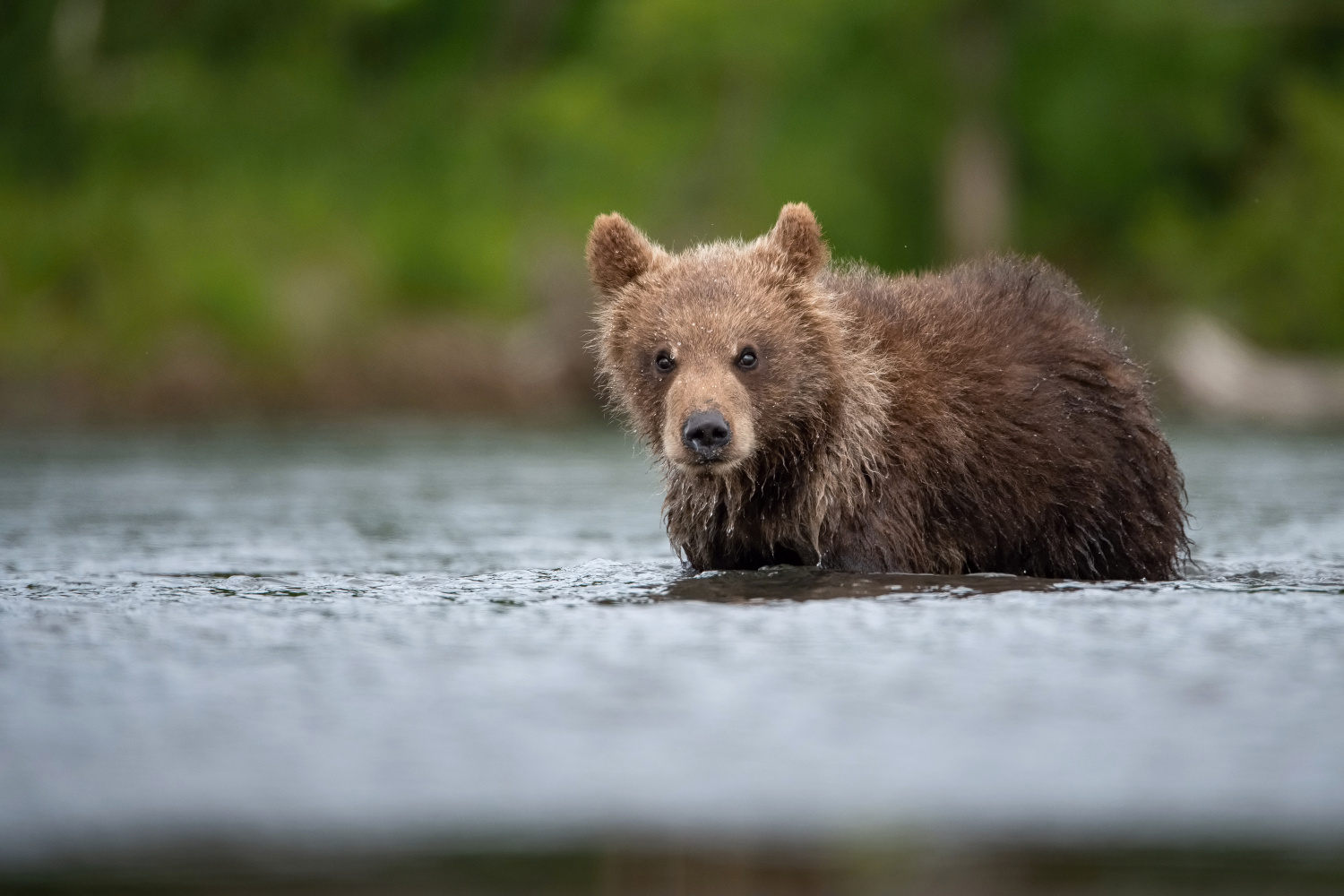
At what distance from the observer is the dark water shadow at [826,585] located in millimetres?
6461

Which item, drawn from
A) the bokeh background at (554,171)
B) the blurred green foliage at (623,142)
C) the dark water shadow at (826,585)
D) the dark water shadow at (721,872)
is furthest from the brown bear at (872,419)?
the blurred green foliage at (623,142)

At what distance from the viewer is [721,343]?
23.2 feet

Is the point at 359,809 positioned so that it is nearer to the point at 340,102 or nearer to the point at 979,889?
the point at 979,889

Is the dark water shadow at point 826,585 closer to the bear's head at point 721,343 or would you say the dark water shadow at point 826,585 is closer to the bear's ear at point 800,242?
the bear's head at point 721,343

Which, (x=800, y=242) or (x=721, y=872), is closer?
(x=721, y=872)

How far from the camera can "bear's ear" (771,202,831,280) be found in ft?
24.7

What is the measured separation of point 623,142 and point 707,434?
70.1 feet

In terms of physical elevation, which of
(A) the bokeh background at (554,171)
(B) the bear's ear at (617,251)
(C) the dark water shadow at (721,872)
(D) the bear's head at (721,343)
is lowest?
(C) the dark water shadow at (721,872)

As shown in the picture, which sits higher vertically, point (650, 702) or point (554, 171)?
point (554, 171)

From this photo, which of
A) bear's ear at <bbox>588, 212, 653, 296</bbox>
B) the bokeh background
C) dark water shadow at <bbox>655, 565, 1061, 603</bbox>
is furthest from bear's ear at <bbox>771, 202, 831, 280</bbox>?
the bokeh background

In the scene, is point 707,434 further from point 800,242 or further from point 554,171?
point 554,171

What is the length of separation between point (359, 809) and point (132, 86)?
2575 cm

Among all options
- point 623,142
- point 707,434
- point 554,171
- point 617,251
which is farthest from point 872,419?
point 554,171

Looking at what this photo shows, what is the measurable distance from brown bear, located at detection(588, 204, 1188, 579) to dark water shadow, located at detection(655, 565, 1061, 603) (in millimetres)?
166
